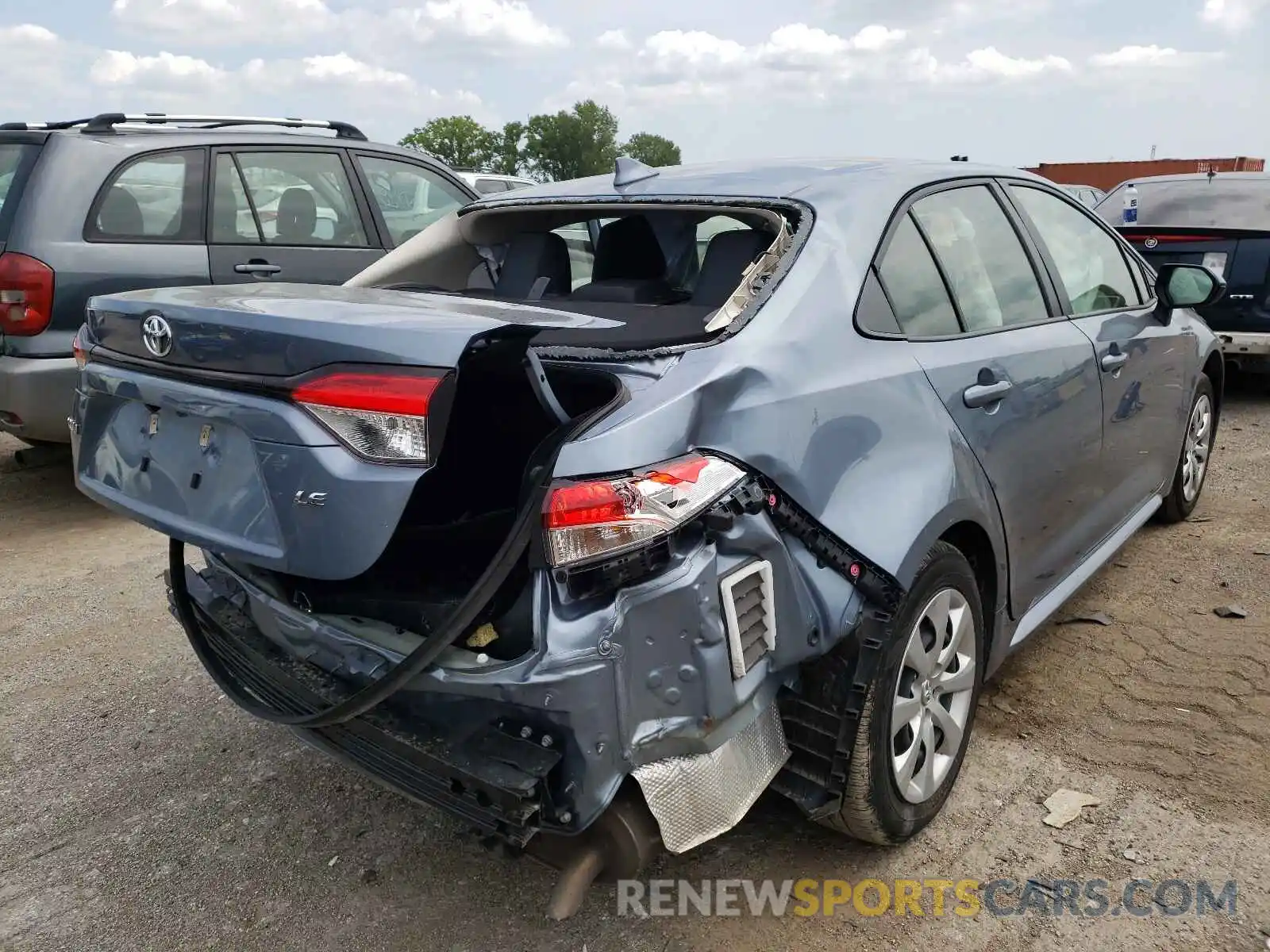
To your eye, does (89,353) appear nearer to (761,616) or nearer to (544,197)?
(544,197)

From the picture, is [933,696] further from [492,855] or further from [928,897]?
[492,855]

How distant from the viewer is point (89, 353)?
2447mm

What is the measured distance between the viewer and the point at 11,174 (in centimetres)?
486

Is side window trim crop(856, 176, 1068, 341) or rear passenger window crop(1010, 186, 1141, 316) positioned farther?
rear passenger window crop(1010, 186, 1141, 316)

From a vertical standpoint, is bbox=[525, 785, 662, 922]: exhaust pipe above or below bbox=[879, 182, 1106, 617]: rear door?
below

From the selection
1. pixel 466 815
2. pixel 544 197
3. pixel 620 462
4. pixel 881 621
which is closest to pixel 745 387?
pixel 620 462

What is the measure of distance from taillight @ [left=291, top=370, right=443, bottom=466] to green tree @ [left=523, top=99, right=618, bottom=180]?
87557 millimetres

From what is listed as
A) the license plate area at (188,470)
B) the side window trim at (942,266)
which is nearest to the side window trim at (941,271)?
the side window trim at (942,266)

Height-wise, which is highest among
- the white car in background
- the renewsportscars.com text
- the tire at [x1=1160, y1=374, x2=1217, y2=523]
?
the white car in background

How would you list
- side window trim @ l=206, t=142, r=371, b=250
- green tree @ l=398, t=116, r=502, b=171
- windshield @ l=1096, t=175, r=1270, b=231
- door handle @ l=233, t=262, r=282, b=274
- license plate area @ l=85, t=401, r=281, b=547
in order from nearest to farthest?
license plate area @ l=85, t=401, r=281, b=547 → door handle @ l=233, t=262, r=282, b=274 → side window trim @ l=206, t=142, r=371, b=250 → windshield @ l=1096, t=175, r=1270, b=231 → green tree @ l=398, t=116, r=502, b=171

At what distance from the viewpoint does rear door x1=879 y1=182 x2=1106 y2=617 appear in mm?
2551

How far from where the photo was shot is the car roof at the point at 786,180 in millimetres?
2582

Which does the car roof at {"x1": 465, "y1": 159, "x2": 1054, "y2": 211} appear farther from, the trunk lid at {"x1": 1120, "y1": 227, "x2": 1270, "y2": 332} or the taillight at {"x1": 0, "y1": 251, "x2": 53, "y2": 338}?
the trunk lid at {"x1": 1120, "y1": 227, "x2": 1270, "y2": 332}

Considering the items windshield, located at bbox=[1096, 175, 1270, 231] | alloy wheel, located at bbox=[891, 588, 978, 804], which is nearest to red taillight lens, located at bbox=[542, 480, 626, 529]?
alloy wheel, located at bbox=[891, 588, 978, 804]
